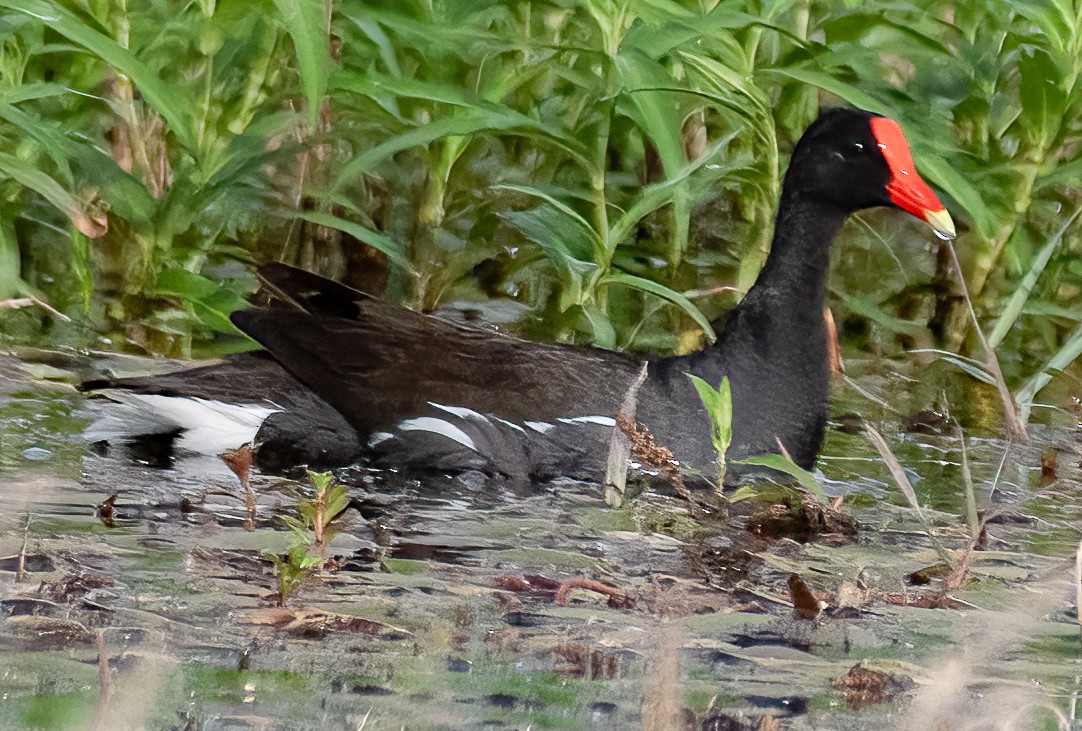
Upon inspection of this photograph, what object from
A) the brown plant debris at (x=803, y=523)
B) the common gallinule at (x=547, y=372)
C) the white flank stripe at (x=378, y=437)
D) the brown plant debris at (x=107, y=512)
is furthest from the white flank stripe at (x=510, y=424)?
the brown plant debris at (x=107, y=512)

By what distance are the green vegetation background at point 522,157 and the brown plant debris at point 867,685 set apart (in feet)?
6.48

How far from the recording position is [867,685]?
7.39ft

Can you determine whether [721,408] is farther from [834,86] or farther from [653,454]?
[834,86]

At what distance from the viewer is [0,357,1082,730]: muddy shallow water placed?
2.08 m

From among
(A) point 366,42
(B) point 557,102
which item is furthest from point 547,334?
(A) point 366,42

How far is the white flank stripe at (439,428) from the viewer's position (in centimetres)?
371

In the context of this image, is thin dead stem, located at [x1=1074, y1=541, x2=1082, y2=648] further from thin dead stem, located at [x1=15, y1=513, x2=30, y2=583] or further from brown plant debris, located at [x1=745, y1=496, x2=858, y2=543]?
thin dead stem, located at [x1=15, y1=513, x2=30, y2=583]

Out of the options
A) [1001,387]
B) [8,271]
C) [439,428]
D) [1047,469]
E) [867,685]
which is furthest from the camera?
[8,271]

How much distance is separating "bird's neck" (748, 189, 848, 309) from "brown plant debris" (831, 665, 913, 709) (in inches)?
73.6

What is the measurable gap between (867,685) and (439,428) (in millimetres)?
1702

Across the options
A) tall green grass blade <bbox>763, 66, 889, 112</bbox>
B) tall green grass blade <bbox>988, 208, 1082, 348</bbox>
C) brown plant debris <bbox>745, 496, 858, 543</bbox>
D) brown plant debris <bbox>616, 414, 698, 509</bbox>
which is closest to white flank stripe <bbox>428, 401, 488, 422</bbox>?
brown plant debris <bbox>616, 414, 698, 509</bbox>

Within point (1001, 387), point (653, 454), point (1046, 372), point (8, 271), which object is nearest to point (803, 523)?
point (653, 454)

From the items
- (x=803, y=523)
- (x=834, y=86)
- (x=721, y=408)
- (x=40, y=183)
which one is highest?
(x=834, y=86)

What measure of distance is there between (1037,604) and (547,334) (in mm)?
2277
